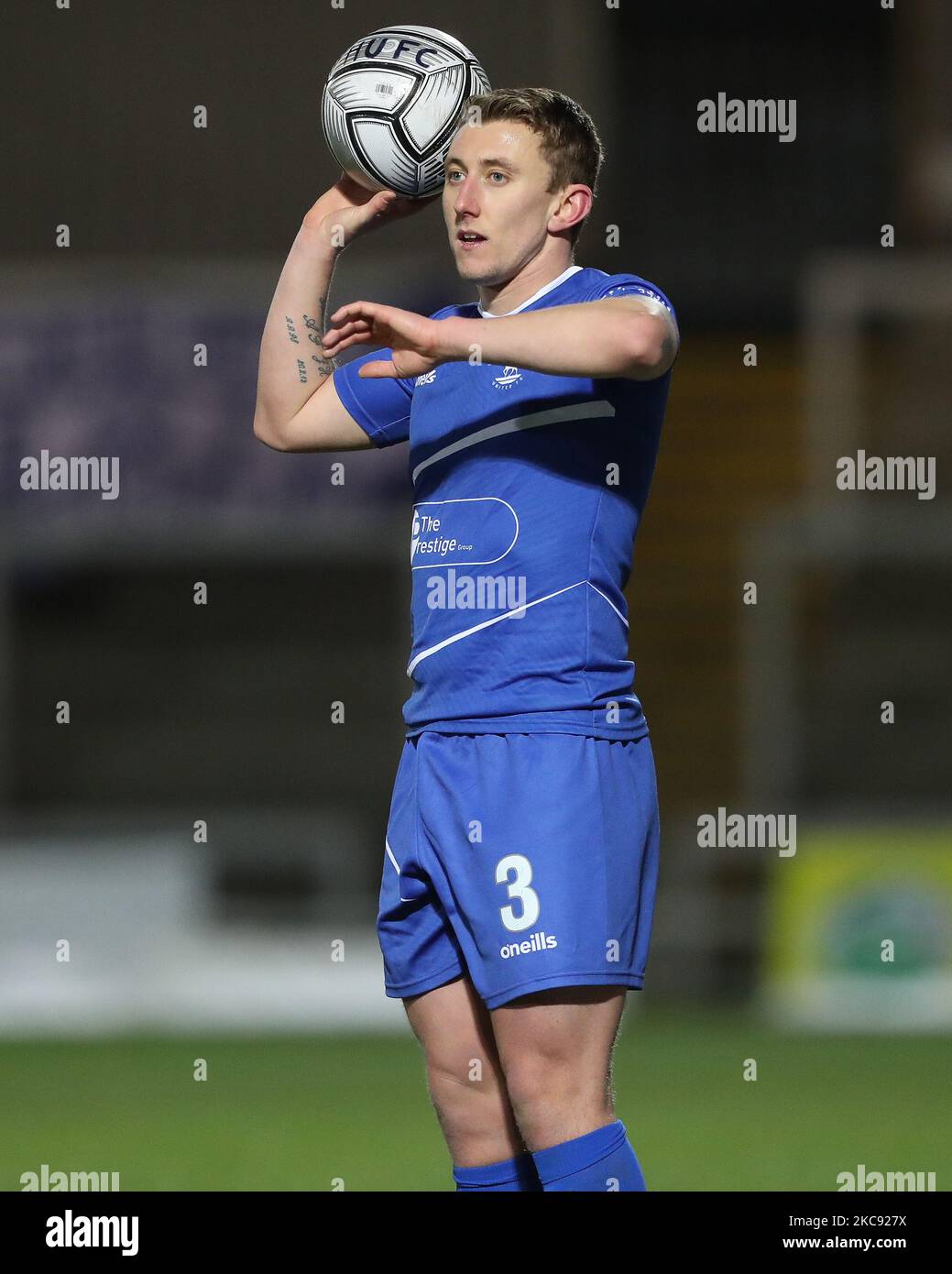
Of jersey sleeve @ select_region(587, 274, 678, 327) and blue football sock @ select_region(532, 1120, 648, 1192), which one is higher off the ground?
jersey sleeve @ select_region(587, 274, 678, 327)

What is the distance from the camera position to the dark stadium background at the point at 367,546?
11414 millimetres

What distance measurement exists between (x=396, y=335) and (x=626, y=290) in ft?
1.33

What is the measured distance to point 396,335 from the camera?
118 inches

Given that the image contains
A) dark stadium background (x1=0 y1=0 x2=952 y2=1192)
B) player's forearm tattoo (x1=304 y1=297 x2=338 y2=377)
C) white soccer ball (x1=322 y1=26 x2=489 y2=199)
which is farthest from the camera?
dark stadium background (x1=0 y1=0 x2=952 y2=1192)

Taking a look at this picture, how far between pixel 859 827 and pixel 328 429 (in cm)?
825

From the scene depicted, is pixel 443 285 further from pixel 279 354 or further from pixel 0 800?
pixel 279 354

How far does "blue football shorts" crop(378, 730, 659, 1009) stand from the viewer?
3031 mm

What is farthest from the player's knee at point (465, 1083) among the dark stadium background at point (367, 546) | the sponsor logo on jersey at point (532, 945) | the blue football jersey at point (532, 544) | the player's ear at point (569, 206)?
the dark stadium background at point (367, 546)

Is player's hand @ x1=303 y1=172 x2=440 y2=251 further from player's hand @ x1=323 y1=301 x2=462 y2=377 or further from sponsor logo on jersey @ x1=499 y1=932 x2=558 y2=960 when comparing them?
sponsor logo on jersey @ x1=499 y1=932 x2=558 y2=960

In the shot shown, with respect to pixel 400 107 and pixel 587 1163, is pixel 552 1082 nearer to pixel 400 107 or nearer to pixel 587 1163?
pixel 587 1163

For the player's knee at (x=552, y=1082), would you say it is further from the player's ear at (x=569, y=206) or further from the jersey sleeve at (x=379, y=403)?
the player's ear at (x=569, y=206)

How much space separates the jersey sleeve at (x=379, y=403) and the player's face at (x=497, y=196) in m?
0.39

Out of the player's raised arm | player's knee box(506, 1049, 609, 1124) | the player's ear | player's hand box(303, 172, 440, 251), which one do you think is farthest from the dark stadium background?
the player's ear

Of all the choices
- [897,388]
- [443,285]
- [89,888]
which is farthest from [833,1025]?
[897,388]
